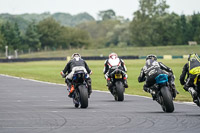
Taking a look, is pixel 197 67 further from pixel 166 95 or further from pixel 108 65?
pixel 108 65

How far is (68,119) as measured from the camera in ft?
40.1

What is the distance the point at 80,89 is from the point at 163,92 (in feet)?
8.64

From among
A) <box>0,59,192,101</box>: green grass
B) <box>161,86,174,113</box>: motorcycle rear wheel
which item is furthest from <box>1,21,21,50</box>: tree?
<box>161,86,174,113</box>: motorcycle rear wheel

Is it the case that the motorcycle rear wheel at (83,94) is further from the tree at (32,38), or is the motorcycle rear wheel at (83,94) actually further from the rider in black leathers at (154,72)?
the tree at (32,38)

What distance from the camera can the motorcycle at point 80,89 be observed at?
48.9 feet

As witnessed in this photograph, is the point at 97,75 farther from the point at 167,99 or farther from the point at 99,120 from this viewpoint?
the point at 99,120

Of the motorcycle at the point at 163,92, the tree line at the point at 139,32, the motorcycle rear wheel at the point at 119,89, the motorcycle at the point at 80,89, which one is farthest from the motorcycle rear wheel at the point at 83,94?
the tree line at the point at 139,32

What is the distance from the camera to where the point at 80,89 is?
586 inches

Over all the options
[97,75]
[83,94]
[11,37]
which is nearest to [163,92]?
[83,94]

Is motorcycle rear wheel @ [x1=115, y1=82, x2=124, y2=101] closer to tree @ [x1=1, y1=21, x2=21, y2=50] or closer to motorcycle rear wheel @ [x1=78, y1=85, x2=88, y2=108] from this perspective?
motorcycle rear wheel @ [x1=78, y1=85, x2=88, y2=108]

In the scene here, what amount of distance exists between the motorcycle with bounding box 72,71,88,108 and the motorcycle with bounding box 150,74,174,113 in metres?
2.02

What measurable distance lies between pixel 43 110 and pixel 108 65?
15.9 feet

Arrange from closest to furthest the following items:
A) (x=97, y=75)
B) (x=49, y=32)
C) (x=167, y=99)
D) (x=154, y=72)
→ (x=167, y=99) → (x=154, y=72) → (x=97, y=75) → (x=49, y=32)

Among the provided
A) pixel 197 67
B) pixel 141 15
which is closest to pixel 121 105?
pixel 197 67
